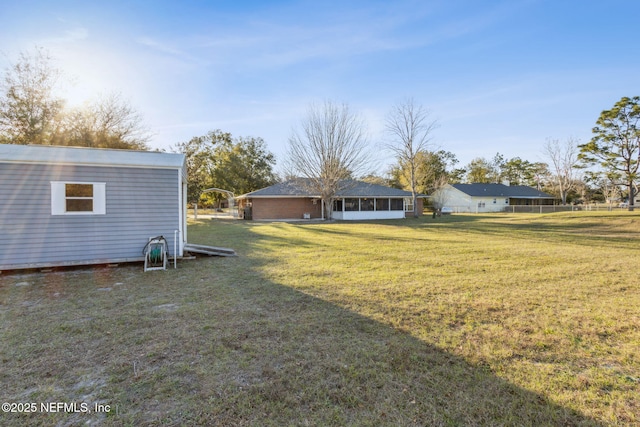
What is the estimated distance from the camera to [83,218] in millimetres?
7152

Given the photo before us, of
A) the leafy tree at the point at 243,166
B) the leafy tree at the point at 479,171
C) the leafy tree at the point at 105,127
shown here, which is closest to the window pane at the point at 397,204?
the leafy tree at the point at 243,166

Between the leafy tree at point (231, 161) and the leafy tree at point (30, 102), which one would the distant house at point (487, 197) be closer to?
the leafy tree at point (231, 161)

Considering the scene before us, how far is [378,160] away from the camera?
2805 centimetres

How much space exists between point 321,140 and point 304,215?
708 cm

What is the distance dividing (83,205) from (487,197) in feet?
161

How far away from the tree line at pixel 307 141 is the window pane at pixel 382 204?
9.92 feet

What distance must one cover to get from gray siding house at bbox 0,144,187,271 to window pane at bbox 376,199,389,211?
23214 millimetres

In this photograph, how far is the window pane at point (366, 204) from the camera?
2870cm

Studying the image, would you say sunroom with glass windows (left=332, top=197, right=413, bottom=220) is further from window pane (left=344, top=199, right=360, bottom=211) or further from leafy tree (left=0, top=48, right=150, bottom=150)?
leafy tree (left=0, top=48, right=150, bottom=150)

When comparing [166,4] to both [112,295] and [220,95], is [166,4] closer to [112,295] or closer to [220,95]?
[220,95]

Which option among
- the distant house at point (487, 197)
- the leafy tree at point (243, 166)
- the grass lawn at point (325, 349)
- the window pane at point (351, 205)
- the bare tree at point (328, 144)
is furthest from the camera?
the distant house at point (487, 197)

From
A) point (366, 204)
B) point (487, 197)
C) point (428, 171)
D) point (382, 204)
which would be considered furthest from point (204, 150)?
point (487, 197)

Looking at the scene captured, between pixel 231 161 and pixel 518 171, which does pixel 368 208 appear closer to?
pixel 231 161

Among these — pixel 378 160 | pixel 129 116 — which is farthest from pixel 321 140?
pixel 129 116
